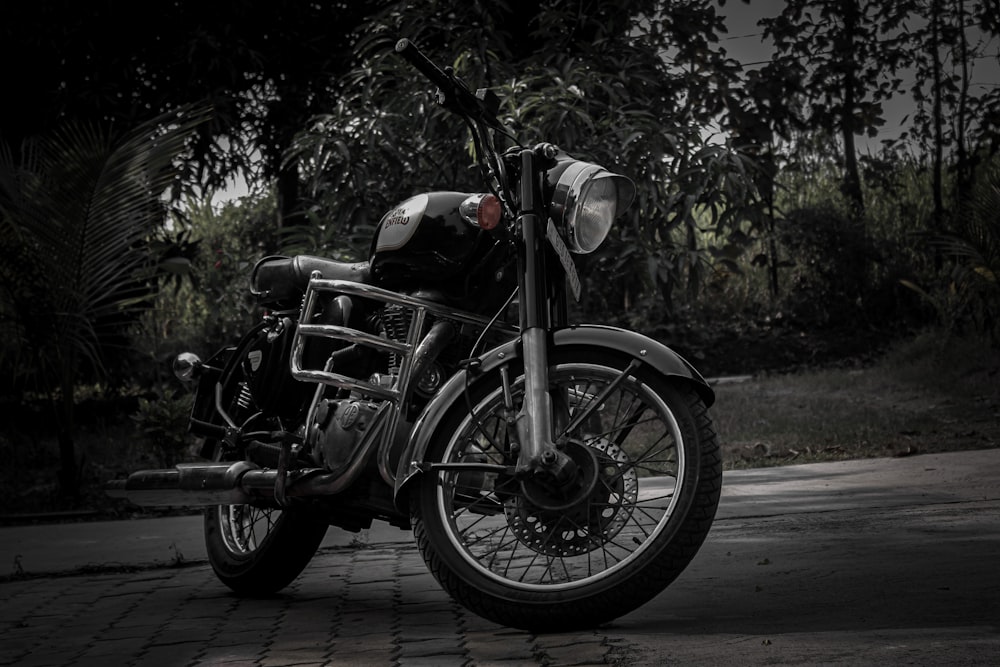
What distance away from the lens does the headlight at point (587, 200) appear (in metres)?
3.57

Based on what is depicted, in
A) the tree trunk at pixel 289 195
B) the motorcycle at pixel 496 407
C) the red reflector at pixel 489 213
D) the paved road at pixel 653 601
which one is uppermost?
the tree trunk at pixel 289 195

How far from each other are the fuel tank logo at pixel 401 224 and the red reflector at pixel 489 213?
35 cm

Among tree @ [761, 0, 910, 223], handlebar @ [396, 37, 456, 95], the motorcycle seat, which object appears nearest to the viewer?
handlebar @ [396, 37, 456, 95]

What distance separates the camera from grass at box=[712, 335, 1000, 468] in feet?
26.3

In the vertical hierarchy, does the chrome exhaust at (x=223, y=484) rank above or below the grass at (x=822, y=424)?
above

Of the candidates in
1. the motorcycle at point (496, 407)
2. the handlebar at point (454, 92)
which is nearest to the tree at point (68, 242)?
the motorcycle at point (496, 407)

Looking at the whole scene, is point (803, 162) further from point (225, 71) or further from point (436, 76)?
point (436, 76)

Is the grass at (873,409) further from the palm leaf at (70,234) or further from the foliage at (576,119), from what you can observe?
the palm leaf at (70,234)

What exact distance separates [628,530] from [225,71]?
8267 mm

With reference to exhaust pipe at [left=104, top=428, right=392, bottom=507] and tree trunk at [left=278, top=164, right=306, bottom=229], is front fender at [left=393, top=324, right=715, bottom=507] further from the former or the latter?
tree trunk at [left=278, top=164, right=306, bottom=229]

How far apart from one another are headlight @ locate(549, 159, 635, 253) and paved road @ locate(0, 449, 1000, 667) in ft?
3.57

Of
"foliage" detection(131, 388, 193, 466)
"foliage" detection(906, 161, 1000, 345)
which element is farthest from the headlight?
"foliage" detection(906, 161, 1000, 345)

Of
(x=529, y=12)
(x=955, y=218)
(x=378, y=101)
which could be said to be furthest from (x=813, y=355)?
(x=378, y=101)

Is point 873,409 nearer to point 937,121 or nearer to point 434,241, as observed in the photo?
point 937,121
